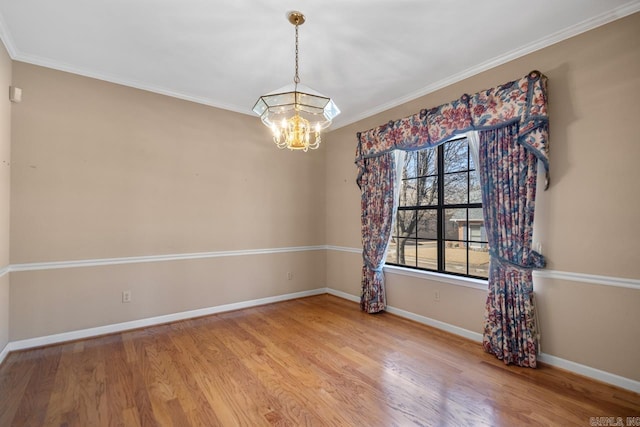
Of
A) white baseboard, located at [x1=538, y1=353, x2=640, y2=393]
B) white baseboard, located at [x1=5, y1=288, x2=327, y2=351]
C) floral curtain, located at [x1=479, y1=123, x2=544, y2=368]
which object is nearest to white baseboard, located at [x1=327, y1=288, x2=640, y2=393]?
white baseboard, located at [x1=538, y1=353, x2=640, y2=393]

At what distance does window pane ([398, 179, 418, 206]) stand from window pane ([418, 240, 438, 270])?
0.57 meters

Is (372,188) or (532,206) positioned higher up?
(372,188)

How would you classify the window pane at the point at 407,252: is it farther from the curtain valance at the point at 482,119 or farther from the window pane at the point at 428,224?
the curtain valance at the point at 482,119

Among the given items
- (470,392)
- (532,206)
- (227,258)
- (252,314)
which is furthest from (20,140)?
(532,206)

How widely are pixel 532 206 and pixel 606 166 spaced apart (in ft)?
1.89

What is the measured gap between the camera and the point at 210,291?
403 cm

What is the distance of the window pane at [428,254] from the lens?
3.73 metres

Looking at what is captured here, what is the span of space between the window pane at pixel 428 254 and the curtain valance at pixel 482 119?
1.24 meters

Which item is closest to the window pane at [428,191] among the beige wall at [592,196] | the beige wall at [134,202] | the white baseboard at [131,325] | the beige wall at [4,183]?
the beige wall at [592,196]

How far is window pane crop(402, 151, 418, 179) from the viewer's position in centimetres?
407

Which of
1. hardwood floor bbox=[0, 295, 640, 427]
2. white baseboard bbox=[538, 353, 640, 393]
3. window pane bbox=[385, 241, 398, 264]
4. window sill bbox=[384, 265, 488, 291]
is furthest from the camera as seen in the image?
window pane bbox=[385, 241, 398, 264]

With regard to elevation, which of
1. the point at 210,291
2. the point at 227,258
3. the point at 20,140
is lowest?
the point at 210,291

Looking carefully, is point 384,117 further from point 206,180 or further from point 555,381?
point 555,381

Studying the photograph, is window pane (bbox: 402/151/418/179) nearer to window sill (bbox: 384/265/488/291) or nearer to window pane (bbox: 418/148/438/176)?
window pane (bbox: 418/148/438/176)
